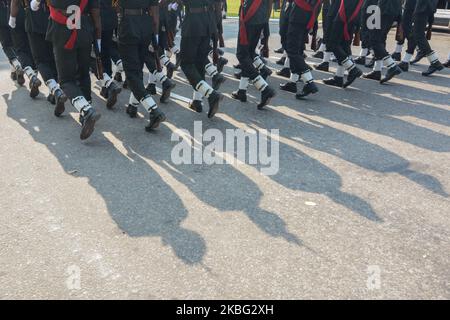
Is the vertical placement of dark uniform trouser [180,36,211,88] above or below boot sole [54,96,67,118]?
above

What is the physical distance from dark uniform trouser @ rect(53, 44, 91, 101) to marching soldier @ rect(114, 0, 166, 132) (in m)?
0.43

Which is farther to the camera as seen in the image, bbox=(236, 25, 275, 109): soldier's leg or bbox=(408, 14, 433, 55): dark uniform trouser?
bbox=(408, 14, 433, 55): dark uniform trouser

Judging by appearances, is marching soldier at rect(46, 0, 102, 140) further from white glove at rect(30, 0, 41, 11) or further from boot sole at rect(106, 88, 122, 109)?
boot sole at rect(106, 88, 122, 109)

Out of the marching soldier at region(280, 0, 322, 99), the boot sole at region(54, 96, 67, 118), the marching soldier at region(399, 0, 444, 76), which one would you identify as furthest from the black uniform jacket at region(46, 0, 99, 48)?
the marching soldier at region(399, 0, 444, 76)

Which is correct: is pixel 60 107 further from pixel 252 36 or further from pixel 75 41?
pixel 252 36

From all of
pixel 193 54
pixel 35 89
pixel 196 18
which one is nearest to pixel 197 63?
pixel 193 54

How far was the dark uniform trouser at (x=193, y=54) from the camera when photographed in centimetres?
527

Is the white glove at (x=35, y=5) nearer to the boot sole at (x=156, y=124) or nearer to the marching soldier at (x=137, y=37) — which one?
the marching soldier at (x=137, y=37)

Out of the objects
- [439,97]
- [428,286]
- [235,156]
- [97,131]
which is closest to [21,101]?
[97,131]

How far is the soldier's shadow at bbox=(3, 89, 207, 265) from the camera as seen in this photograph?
311cm

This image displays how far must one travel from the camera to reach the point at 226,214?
336 centimetres

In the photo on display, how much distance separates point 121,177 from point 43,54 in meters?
2.58

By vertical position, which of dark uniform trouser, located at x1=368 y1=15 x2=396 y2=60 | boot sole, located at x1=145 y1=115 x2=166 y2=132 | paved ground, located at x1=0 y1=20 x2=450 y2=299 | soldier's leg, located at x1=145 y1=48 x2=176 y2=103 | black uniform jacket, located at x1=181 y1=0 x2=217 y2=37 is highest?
black uniform jacket, located at x1=181 y1=0 x2=217 y2=37

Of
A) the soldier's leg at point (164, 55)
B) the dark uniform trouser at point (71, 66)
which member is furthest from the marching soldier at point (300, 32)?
the dark uniform trouser at point (71, 66)
